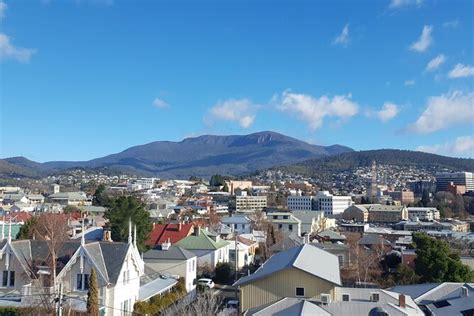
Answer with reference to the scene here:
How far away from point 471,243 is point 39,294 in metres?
56.4

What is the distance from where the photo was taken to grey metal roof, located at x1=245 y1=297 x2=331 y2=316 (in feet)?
64.3

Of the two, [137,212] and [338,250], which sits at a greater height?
[137,212]

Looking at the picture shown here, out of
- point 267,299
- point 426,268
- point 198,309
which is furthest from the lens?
point 426,268

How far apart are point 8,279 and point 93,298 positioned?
7.42 m

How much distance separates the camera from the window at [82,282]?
24859 mm

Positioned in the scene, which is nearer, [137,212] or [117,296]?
[117,296]

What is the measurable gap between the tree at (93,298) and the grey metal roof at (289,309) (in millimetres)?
6962

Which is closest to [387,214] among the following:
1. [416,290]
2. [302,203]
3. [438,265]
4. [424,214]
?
[424,214]

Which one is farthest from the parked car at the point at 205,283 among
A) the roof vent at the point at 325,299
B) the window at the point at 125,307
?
the roof vent at the point at 325,299

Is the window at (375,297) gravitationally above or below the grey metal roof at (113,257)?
below

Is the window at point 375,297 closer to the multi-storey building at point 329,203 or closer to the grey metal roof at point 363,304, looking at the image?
the grey metal roof at point 363,304

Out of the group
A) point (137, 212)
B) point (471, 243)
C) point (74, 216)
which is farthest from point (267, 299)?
point (74, 216)

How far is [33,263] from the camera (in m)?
26.8

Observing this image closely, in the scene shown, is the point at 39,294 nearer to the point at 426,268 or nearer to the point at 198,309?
the point at 198,309
